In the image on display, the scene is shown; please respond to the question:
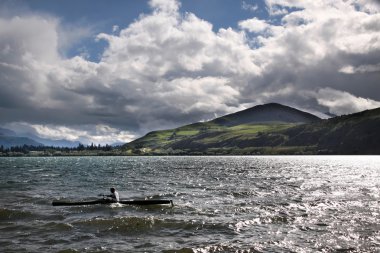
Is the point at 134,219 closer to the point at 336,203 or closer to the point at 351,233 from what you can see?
the point at 351,233

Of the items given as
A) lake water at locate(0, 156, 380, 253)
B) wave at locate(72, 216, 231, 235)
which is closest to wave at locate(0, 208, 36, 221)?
lake water at locate(0, 156, 380, 253)

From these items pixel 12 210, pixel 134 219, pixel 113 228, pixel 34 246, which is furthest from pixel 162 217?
pixel 12 210

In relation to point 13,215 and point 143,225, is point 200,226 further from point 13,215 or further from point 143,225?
point 13,215

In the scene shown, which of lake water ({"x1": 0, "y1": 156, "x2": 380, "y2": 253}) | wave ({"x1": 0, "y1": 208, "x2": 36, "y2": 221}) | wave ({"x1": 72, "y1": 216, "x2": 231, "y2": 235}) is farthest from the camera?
wave ({"x1": 0, "y1": 208, "x2": 36, "y2": 221})

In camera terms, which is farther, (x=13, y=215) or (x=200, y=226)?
(x=13, y=215)

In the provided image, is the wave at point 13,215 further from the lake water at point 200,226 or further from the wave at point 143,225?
the wave at point 143,225

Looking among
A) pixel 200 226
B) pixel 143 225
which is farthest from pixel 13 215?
pixel 200 226

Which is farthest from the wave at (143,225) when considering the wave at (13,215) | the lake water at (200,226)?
the wave at (13,215)

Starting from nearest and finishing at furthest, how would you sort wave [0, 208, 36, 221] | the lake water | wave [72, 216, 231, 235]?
1. the lake water
2. wave [72, 216, 231, 235]
3. wave [0, 208, 36, 221]

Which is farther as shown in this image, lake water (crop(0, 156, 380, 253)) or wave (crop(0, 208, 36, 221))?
wave (crop(0, 208, 36, 221))

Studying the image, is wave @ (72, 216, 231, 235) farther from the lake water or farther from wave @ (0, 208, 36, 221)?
wave @ (0, 208, 36, 221)

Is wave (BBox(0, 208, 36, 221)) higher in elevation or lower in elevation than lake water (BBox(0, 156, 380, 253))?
higher

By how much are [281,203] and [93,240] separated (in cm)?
2746

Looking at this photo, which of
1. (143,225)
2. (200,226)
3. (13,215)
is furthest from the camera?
(13,215)
